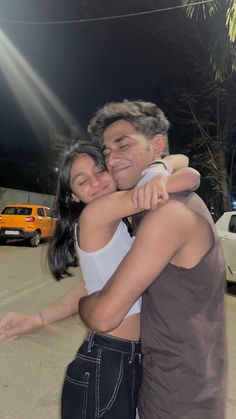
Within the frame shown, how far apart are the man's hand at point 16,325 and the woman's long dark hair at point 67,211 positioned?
0.29 meters

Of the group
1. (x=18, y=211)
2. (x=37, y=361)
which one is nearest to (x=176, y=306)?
(x=37, y=361)

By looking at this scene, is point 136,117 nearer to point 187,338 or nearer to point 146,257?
point 146,257

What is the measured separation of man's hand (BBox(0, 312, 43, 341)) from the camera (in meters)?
2.21

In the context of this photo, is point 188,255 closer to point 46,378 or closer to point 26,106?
point 46,378

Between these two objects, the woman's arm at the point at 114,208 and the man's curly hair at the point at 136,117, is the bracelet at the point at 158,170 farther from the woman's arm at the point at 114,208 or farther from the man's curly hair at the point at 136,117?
the man's curly hair at the point at 136,117

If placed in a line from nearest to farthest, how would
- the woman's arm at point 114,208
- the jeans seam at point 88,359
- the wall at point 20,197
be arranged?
1. the woman's arm at point 114,208
2. the jeans seam at point 88,359
3. the wall at point 20,197

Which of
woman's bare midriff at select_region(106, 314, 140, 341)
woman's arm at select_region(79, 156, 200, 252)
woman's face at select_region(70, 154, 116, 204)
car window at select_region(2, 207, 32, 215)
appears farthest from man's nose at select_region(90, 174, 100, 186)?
car window at select_region(2, 207, 32, 215)

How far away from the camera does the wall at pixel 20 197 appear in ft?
92.3

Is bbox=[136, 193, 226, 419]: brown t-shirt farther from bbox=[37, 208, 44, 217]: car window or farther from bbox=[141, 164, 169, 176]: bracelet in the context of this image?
bbox=[37, 208, 44, 217]: car window

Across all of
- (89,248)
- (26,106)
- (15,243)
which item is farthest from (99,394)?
(26,106)

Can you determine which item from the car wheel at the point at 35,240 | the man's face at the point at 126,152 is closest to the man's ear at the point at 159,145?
the man's face at the point at 126,152

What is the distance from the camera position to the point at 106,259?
1.83 metres

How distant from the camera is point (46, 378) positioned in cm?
454

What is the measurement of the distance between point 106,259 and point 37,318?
2.07 feet
